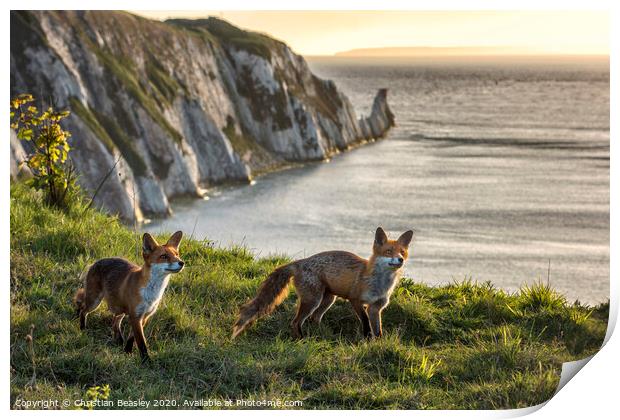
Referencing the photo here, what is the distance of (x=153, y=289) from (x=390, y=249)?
8.53 feet

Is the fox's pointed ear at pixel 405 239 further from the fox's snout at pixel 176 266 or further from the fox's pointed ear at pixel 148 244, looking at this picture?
the fox's pointed ear at pixel 148 244

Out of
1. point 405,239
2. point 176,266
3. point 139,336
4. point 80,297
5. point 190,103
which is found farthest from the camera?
point 190,103

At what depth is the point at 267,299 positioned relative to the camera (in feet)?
30.4

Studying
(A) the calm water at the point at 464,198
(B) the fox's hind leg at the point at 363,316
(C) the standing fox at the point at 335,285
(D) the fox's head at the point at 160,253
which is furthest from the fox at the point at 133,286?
(A) the calm water at the point at 464,198

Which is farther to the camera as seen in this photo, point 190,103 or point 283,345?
point 190,103

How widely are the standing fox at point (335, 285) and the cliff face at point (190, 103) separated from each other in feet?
71.6

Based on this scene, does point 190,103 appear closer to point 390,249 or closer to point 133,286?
point 133,286

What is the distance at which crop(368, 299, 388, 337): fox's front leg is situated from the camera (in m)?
8.97

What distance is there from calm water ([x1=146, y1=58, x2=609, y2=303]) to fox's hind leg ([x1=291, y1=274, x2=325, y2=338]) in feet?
49.9

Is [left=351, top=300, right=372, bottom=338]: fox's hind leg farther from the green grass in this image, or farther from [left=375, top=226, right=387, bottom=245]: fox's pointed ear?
[left=375, top=226, right=387, bottom=245]: fox's pointed ear

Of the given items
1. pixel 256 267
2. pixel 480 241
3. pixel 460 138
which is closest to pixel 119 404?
pixel 256 267

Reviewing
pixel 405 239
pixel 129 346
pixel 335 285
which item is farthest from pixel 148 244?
pixel 405 239

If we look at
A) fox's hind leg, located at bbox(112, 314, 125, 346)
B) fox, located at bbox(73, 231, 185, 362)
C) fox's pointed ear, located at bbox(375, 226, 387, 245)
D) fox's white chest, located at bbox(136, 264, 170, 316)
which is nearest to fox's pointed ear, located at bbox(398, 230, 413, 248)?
fox's pointed ear, located at bbox(375, 226, 387, 245)

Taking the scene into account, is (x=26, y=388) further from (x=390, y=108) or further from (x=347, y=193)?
(x=390, y=108)
